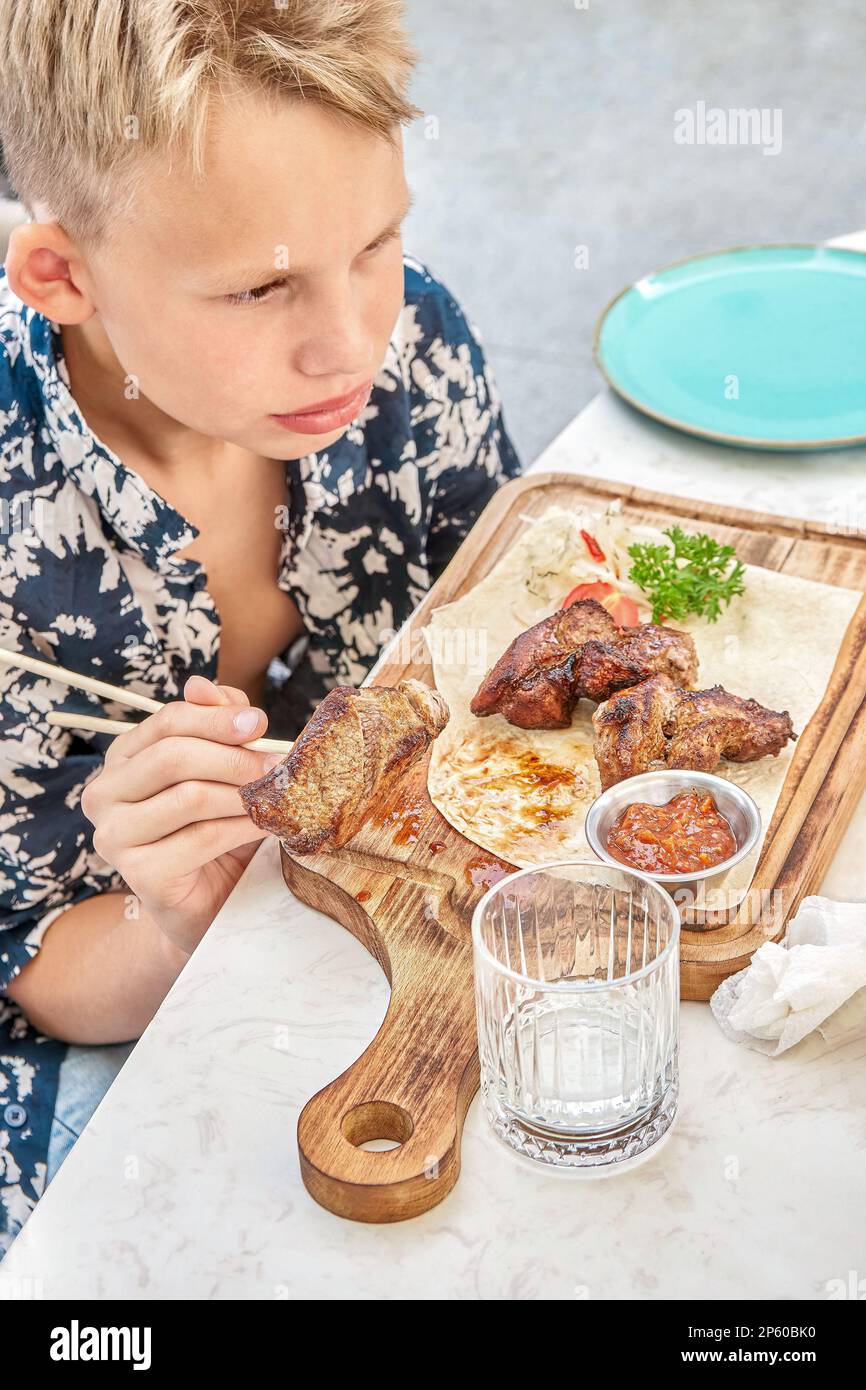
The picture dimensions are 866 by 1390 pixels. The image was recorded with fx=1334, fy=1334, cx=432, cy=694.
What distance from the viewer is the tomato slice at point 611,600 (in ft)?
7.24

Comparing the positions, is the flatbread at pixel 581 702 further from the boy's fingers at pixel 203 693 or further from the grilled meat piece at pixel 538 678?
the boy's fingers at pixel 203 693

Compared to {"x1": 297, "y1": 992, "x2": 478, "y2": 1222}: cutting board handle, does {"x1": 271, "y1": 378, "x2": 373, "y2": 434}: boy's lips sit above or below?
above

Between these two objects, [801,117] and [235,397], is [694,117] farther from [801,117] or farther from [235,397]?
[235,397]

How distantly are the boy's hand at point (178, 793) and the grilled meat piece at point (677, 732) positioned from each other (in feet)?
1.52

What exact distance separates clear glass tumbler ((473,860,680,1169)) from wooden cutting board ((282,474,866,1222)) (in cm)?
9

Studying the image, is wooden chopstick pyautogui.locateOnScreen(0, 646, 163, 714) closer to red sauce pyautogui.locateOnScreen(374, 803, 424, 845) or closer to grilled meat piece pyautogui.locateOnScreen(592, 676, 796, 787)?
red sauce pyautogui.locateOnScreen(374, 803, 424, 845)

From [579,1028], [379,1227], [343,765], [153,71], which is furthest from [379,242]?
[379,1227]

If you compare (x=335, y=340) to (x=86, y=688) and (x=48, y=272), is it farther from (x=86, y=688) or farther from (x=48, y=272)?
(x=86, y=688)

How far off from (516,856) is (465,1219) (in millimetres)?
504

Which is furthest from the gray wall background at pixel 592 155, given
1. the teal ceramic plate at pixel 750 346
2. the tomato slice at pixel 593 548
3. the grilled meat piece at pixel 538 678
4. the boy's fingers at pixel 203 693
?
the boy's fingers at pixel 203 693

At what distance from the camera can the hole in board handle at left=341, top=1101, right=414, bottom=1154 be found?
143 centimetres

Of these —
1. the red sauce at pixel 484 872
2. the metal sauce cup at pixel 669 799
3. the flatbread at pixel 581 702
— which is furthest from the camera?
the flatbread at pixel 581 702

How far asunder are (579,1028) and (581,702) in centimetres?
72

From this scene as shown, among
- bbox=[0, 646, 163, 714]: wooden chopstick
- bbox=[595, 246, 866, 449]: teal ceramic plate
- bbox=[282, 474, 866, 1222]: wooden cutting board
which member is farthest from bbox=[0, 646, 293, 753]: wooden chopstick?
bbox=[595, 246, 866, 449]: teal ceramic plate
